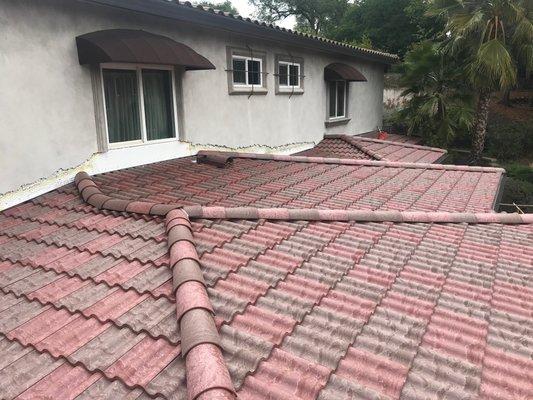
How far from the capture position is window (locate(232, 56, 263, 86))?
1043cm

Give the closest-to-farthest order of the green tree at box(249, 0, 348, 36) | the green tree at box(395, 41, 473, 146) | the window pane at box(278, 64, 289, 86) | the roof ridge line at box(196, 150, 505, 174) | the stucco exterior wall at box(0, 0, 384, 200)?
1. the stucco exterior wall at box(0, 0, 384, 200)
2. the roof ridge line at box(196, 150, 505, 174)
3. the window pane at box(278, 64, 289, 86)
4. the green tree at box(395, 41, 473, 146)
5. the green tree at box(249, 0, 348, 36)

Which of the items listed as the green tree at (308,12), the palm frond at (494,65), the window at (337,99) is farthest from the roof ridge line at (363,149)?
the green tree at (308,12)

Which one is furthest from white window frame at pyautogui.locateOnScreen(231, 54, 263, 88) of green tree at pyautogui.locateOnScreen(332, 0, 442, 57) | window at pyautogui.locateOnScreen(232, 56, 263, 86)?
green tree at pyautogui.locateOnScreen(332, 0, 442, 57)

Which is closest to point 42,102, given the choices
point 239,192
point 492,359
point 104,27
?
point 104,27

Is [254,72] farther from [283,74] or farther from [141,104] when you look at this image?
[141,104]

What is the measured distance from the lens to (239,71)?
1049 cm

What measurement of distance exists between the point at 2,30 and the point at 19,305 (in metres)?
4.23

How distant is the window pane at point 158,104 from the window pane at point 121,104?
26 centimetres

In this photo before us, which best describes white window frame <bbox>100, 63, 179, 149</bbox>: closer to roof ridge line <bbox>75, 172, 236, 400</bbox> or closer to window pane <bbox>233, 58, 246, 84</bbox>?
window pane <bbox>233, 58, 246, 84</bbox>

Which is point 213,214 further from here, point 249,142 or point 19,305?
point 249,142

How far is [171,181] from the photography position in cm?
749

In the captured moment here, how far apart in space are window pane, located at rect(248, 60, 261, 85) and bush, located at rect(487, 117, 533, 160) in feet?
54.4

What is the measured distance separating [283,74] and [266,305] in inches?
393

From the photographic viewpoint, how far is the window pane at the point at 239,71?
34.0ft
